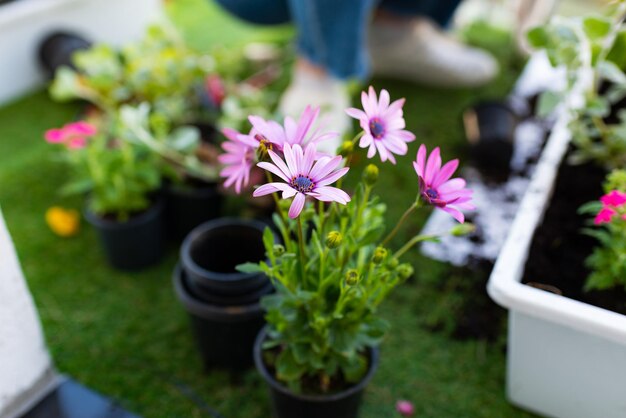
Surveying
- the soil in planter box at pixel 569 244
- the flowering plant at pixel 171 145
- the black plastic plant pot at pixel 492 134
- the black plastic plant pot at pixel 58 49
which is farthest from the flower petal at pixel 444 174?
the black plastic plant pot at pixel 58 49

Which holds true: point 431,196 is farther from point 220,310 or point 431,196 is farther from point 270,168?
point 220,310

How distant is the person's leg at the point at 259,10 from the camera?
181cm

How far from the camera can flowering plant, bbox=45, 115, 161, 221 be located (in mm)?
1410

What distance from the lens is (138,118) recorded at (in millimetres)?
1432

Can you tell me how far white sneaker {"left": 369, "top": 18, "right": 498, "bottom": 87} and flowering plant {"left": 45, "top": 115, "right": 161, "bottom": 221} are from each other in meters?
1.03

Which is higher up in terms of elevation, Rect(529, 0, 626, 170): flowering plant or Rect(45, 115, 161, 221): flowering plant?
Rect(529, 0, 626, 170): flowering plant

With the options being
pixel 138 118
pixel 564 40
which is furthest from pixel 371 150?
pixel 138 118

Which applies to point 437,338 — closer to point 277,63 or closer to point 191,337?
point 191,337

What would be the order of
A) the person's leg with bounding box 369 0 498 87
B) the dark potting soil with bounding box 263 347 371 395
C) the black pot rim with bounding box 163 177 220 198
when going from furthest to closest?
the person's leg with bounding box 369 0 498 87, the black pot rim with bounding box 163 177 220 198, the dark potting soil with bounding box 263 347 371 395

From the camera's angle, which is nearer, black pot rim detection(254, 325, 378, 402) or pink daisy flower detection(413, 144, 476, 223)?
pink daisy flower detection(413, 144, 476, 223)

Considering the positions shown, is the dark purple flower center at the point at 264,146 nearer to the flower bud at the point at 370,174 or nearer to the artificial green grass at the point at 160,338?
the flower bud at the point at 370,174

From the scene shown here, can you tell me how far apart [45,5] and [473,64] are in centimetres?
147

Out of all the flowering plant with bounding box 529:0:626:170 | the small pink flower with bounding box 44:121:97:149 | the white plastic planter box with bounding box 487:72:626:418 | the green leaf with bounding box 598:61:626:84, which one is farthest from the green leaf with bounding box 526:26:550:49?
the small pink flower with bounding box 44:121:97:149

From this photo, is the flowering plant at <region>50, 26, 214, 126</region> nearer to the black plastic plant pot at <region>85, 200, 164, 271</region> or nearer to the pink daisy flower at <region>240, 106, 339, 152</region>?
the black plastic plant pot at <region>85, 200, 164, 271</region>
